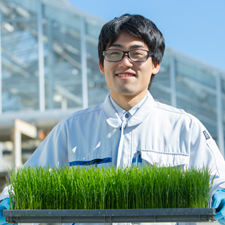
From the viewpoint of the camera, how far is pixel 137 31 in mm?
1775

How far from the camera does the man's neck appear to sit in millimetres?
1872

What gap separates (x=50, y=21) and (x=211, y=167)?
9.67 m

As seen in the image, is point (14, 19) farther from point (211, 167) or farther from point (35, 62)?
point (211, 167)

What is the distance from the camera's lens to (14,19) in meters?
10.9

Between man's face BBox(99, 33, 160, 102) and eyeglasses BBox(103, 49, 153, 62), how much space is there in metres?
0.02

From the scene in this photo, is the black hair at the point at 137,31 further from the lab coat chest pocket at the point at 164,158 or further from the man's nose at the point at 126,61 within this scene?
the lab coat chest pocket at the point at 164,158

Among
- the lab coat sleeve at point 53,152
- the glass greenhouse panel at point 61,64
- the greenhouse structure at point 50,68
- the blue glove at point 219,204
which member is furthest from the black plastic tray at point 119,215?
the glass greenhouse panel at point 61,64

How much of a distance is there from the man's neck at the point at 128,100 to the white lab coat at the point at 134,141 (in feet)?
0.12

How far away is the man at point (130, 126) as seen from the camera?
175cm

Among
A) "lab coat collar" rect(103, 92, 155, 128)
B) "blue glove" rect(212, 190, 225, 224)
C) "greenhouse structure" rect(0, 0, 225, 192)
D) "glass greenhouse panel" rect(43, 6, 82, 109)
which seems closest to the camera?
"blue glove" rect(212, 190, 225, 224)

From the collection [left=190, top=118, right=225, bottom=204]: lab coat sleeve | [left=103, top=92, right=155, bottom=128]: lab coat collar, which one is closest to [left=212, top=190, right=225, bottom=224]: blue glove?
[left=190, top=118, right=225, bottom=204]: lab coat sleeve

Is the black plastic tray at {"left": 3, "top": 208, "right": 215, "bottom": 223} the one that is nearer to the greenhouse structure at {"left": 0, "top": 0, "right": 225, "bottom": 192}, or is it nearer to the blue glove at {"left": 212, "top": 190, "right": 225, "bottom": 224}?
the blue glove at {"left": 212, "top": 190, "right": 225, "bottom": 224}

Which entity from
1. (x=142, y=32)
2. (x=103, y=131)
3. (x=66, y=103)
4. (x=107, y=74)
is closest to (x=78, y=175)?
(x=103, y=131)

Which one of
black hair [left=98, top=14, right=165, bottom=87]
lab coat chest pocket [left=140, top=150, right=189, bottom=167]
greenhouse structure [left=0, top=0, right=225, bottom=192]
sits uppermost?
greenhouse structure [left=0, top=0, right=225, bottom=192]
